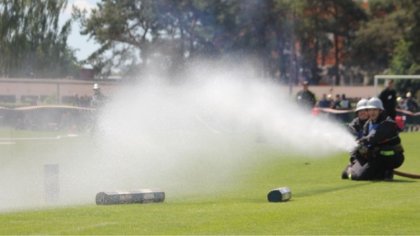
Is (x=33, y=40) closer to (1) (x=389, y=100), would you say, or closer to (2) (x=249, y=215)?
(1) (x=389, y=100)

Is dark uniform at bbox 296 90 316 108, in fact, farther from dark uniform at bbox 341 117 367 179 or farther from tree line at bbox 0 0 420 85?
tree line at bbox 0 0 420 85

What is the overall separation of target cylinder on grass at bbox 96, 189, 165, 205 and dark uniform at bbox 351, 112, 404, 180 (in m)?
6.28

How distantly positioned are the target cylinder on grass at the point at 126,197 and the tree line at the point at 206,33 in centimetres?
5397

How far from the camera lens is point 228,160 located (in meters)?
29.2

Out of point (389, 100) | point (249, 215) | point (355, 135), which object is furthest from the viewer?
point (389, 100)

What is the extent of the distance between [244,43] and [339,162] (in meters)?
57.8

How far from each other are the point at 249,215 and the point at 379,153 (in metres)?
7.79

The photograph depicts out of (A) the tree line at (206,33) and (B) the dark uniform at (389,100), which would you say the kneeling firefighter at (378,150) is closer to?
(B) the dark uniform at (389,100)

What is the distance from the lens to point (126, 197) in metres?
16.9

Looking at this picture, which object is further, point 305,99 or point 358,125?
point 305,99

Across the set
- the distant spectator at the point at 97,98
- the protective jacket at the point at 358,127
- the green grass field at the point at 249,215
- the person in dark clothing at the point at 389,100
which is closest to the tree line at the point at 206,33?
the person in dark clothing at the point at 389,100

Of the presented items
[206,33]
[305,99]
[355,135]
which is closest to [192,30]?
[206,33]

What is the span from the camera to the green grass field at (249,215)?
13.8 m

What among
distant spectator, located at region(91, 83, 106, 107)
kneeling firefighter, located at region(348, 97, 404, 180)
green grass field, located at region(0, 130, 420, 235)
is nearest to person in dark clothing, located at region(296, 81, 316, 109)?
distant spectator, located at region(91, 83, 106, 107)
